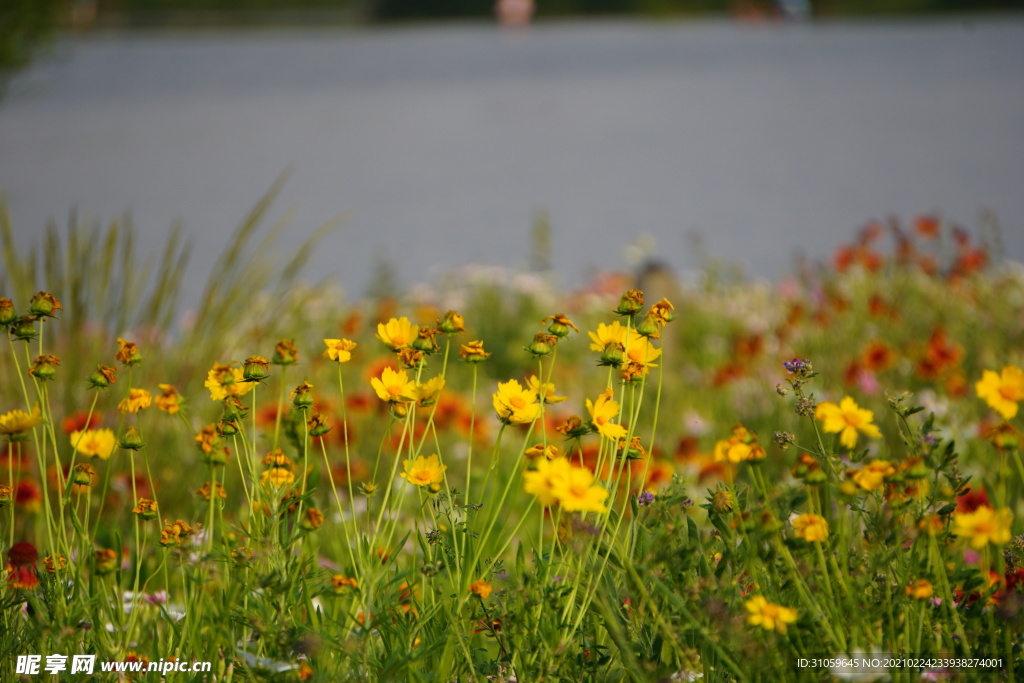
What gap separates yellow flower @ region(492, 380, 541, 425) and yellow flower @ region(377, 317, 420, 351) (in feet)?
0.47

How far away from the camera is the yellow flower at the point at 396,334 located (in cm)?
116

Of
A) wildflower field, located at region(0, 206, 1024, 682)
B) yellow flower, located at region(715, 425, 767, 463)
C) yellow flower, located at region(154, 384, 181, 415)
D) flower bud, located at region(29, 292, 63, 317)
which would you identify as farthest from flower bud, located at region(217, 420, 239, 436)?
yellow flower, located at region(715, 425, 767, 463)

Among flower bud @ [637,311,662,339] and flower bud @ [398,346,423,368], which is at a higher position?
flower bud @ [637,311,662,339]

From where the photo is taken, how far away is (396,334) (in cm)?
117

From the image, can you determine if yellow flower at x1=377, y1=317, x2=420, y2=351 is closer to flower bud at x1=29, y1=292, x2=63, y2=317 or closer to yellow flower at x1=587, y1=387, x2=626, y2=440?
yellow flower at x1=587, y1=387, x2=626, y2=440

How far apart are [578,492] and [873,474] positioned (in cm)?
33

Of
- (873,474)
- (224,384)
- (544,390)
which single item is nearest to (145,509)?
(224,384)

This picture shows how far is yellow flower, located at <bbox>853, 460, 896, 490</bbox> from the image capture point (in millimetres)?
978

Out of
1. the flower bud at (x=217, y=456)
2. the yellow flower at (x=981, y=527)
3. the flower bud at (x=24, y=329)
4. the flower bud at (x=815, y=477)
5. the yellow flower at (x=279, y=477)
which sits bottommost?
the yellow flower at (x=279, y=477)

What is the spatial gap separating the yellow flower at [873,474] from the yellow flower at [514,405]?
366 millimetres

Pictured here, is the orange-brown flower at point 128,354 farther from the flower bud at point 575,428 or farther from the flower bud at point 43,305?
the flower bud at point 575,428

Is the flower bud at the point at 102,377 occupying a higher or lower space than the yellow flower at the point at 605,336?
lower

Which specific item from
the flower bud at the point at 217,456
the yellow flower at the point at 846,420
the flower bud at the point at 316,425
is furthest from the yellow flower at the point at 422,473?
the yellow flower at the point at 846,420

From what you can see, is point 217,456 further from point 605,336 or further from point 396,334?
point 605,336
